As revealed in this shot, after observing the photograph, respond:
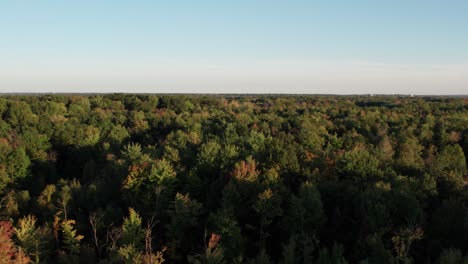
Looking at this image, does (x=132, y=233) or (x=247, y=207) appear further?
(x=247, y=207)

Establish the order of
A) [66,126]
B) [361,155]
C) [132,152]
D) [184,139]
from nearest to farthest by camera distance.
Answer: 1. [361,155]
2. [132,152]
3. [184,139]
4. [66,126]

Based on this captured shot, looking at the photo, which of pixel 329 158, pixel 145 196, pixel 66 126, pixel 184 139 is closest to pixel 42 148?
pixel 66 126

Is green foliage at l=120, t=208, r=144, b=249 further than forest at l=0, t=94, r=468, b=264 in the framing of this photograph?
Yes

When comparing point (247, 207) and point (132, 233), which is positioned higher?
point (247, 207)

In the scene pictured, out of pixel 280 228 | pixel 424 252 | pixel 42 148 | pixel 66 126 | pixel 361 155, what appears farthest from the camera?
pixel 66 126

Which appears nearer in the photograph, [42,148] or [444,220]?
[444,220]

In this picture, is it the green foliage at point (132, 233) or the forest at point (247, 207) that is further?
the green foliage at point (132, 233)

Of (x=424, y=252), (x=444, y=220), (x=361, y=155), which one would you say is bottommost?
(x=424, y=252)

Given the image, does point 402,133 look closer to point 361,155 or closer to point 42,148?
point 361,155

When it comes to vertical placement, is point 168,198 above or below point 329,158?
below

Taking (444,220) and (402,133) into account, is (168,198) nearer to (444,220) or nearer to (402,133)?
(444,220)
